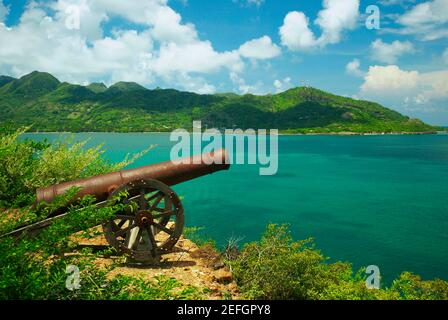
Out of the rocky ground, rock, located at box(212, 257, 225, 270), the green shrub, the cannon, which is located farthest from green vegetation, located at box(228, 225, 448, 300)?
the green shrub

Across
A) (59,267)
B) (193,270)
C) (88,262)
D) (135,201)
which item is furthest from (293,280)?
(59,267)

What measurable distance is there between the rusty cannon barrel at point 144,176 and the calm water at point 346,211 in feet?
15.1

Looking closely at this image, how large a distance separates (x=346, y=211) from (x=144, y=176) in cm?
2664

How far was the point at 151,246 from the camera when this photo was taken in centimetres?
735

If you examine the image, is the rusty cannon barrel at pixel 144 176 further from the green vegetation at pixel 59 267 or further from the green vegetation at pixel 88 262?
the green vegetation at pixel 59 267

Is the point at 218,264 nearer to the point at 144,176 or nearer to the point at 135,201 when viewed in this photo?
the point at 135,201

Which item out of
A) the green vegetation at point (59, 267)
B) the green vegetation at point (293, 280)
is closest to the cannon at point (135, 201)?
the green vegetation at point (59, 267)

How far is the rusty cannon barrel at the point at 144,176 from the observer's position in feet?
23.0

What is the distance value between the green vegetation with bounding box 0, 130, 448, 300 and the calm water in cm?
171

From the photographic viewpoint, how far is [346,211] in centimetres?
3036

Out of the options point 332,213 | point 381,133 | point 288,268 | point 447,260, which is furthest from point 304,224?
point 381,133

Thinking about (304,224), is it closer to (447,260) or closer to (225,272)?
(447,260)

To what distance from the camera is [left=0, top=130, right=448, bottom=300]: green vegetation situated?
160 inches
